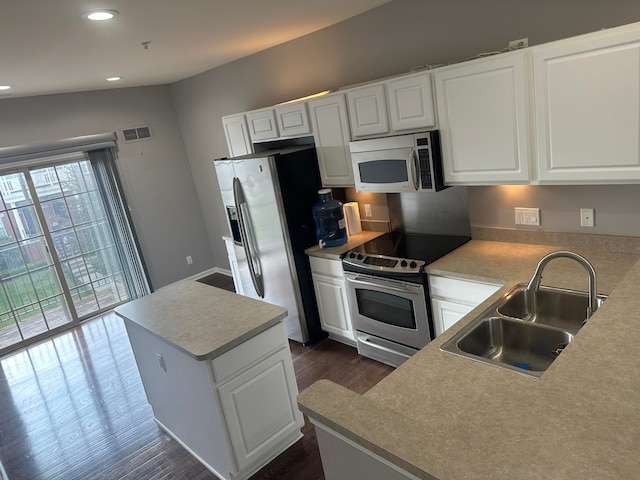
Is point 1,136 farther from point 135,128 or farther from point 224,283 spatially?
point 224,283

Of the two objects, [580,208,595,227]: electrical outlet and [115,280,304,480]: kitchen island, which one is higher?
[580,208,595,227]: electrical outlet

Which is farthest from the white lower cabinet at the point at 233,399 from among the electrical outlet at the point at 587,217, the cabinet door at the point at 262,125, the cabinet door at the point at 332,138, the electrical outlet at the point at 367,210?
the cabinet door at the point at 262,125

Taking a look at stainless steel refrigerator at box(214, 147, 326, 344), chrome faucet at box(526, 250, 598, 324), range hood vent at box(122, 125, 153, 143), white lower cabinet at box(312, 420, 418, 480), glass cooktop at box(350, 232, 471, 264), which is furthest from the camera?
range hood vent at box(122, 125, 153, 143)

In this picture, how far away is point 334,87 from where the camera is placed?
3.79m

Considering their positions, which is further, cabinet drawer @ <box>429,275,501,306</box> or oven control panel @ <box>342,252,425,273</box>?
oven control panel @ <box>342,252,425,273</box>

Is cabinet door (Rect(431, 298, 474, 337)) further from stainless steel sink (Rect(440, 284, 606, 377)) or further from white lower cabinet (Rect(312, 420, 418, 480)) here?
white lower cabinet (Rect(312, 420, 418, 480))

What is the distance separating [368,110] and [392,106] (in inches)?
8.2

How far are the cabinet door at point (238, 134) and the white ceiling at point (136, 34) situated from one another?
1.92ft

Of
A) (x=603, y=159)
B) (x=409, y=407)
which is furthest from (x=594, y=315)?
(x=603, y=159)

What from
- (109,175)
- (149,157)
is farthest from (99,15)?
(149,157)

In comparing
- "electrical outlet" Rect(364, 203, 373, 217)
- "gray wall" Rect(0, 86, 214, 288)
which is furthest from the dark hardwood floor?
"gray wall" Rect(0, 86, 214, 288)

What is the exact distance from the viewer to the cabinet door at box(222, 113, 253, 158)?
4.26 metres

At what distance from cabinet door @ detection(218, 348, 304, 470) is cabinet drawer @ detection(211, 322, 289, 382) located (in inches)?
1.7

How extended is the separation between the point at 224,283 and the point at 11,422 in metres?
2.76
